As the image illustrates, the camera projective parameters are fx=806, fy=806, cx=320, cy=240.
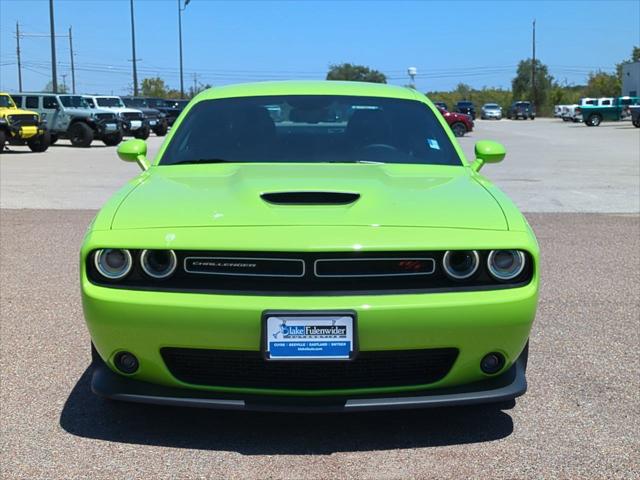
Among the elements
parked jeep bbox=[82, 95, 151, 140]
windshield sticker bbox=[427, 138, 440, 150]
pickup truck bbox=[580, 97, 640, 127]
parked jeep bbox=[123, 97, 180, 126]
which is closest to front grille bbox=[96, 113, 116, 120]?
parked jeep bbox=[82, 95, 151, 140]

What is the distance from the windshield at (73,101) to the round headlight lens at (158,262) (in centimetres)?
2580

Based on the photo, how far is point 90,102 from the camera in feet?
93.5

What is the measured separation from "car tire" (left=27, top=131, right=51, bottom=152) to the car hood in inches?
854

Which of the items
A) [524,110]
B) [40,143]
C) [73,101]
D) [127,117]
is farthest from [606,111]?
[40,143]

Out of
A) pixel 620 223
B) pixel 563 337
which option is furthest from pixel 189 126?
pixel 620 223

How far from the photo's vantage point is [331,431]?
344cm

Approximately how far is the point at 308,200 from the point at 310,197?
18 millimetres

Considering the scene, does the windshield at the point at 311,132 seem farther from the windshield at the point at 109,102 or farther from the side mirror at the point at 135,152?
the windshield at the point at 109,102

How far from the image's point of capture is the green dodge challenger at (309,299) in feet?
9.82

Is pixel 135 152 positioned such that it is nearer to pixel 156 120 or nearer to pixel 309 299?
pixel 309 299

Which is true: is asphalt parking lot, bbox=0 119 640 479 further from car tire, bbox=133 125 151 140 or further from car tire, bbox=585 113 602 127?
car tire, bbox=585 113 602 127

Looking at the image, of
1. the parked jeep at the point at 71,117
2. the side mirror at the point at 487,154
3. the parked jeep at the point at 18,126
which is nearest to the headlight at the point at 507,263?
the side mirror at the point at 487,154

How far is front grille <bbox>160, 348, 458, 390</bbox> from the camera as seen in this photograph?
311cm

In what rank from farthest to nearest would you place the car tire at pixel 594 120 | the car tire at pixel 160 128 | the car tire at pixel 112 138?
the car tire at pixel 594 120 < the car tire at pixel 160 128 < the car tire at pixel 112 138
